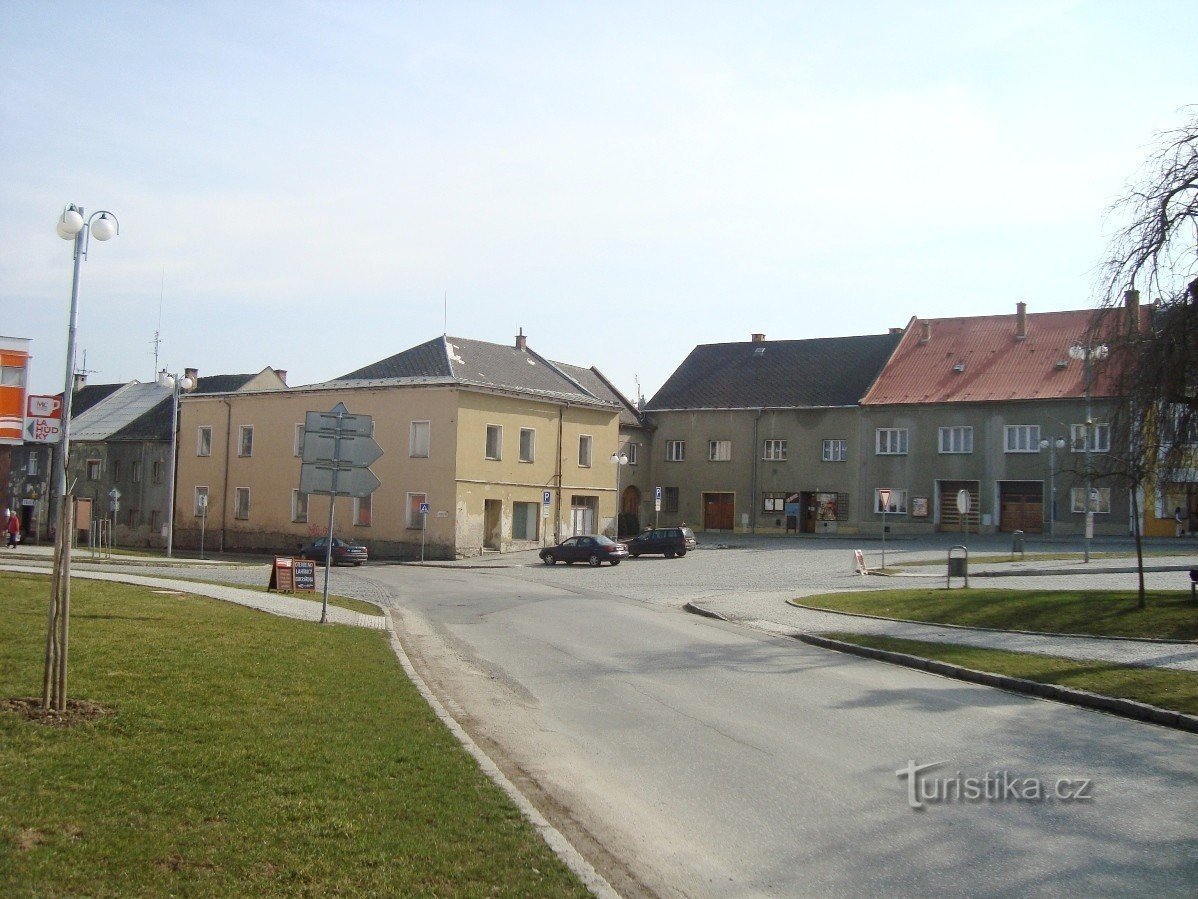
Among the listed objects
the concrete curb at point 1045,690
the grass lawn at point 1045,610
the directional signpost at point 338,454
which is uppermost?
the directional signpost at point 338,454

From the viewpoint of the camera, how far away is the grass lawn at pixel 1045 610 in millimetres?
19422

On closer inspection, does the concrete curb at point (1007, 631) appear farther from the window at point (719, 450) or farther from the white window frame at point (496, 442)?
the window at point (719, 450)

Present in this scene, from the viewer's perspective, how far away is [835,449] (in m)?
60.2

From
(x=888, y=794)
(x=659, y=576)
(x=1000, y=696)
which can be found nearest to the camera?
(x=888, y=794)

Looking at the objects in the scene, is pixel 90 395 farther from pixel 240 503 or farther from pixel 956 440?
pixel 956 440

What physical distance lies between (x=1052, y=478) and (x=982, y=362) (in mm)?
8723

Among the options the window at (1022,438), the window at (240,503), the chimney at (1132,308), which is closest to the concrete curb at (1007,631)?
the chimney at (1132,308)

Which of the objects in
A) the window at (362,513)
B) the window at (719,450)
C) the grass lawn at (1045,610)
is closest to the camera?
the grass lawn at (1045,610)

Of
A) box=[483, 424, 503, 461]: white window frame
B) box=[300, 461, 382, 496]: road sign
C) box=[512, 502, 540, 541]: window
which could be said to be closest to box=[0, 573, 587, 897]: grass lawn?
box=[300, 461, 382, 496]: road sign

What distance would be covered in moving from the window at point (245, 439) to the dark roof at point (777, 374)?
24.6m

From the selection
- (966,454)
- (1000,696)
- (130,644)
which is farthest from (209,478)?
(1000,696)

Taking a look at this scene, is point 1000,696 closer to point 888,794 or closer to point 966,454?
point 888,794

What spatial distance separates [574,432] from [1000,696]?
138 ft

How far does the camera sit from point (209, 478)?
58844mm
